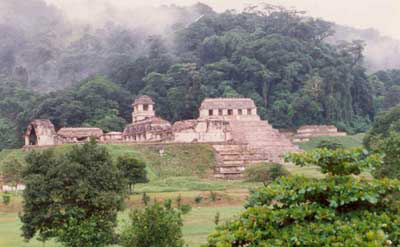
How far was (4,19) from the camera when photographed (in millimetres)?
161000

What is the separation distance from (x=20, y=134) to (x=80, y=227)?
52799 mm

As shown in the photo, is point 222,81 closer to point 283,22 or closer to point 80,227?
point 283,22

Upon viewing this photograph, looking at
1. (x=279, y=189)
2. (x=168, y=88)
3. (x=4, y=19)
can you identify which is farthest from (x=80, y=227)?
(x=4, y=19)

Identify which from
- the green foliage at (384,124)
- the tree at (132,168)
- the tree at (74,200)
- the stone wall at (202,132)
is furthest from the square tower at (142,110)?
the tree at (74,200)

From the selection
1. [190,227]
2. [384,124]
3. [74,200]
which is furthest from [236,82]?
[74,200]

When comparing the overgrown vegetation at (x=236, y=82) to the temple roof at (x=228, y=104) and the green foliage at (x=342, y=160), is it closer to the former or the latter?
the temple roof at (x=228, y=104)

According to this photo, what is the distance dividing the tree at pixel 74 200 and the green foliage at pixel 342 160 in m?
12.8

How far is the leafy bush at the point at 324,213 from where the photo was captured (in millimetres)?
7840

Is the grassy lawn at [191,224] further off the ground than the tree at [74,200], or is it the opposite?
the tree at [74,200]

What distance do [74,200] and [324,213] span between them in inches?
573

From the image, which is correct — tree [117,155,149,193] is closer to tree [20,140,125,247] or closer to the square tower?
tree [20,140,125,247]

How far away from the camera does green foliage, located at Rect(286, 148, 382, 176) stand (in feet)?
28.3

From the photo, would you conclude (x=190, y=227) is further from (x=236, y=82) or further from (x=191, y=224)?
(x=236, y=82)

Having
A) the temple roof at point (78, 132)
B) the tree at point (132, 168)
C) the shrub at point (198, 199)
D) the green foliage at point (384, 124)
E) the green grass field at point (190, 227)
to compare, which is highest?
the temple roof at point (78, 132)
